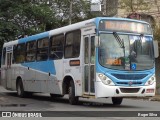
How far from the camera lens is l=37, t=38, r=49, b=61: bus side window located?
20.0m

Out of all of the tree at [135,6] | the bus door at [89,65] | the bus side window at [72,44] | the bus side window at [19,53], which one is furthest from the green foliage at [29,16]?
the bus door at [89,65]

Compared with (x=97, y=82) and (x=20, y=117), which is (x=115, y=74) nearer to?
(x=97, y=82)

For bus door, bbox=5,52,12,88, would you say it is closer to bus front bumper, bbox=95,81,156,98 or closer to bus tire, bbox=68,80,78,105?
bus tire, bbox=68,80,78,105

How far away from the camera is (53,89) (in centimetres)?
1912

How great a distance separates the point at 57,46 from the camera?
1883 cm

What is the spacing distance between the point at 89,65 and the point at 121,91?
1569 millimetres

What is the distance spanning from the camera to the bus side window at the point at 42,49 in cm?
1997

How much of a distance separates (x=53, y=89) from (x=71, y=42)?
262 cm

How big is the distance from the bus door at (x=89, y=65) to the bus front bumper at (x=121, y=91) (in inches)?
18.1

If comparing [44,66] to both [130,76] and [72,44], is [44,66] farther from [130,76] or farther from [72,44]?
[130,76]

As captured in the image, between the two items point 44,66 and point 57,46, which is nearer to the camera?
point 57,46

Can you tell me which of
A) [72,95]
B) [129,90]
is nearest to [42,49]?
[72,95]

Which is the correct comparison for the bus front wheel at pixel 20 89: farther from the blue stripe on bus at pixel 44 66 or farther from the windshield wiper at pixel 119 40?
the windshield wiper at pixel 119 40

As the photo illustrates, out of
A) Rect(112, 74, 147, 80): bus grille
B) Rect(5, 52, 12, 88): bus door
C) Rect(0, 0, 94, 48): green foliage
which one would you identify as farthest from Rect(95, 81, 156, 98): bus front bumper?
Rect(0, 0, 94, 48): green foliage
